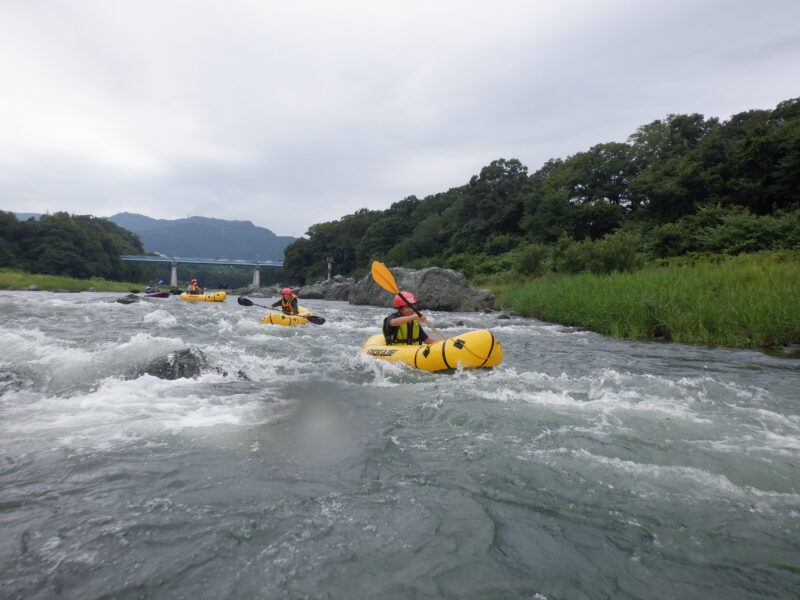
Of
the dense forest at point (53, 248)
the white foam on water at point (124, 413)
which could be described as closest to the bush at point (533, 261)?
the white foam on water at point (124, 413)

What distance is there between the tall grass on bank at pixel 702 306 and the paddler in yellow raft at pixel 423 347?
4.53m

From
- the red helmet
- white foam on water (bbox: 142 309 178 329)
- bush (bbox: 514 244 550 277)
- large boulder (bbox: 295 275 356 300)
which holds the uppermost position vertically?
bush (bbox: 514 244 550 277)

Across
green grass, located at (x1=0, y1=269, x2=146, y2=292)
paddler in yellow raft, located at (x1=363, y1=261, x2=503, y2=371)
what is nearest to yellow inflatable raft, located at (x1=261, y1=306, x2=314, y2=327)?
paddler in yellow raft, located at (x1=363, y1=261, x2=503, y2=371)

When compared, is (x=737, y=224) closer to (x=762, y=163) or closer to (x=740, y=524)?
(x=762, y=163)

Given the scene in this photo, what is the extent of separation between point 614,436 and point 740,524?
1174 millimetres

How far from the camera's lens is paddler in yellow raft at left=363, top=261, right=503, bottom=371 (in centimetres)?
571

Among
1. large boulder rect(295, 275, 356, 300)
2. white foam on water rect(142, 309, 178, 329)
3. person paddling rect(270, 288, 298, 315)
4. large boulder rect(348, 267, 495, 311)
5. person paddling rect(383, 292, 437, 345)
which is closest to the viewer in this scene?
person paddling rect(383, 292, 437, 345)

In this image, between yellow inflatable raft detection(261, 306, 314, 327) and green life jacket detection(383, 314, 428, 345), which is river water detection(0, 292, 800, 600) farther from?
yellow inflatable raft detection(261, 306, 314, 327)

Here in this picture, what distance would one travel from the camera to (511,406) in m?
4.23

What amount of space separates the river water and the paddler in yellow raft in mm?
485

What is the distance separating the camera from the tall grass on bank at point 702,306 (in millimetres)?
7195

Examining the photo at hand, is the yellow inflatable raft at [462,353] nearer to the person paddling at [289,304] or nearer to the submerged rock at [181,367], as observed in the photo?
the submerged rock at [181,367]

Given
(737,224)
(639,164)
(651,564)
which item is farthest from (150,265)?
(651,564)

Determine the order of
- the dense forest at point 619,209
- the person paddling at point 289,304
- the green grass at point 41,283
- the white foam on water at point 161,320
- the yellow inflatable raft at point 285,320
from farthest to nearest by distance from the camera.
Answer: the green grass at point 41,283
the dense forest at point 619,209
the person paddling at point 289,304
the yellow inflatable raft at point 285,320
the white foam on water at point 161,320
